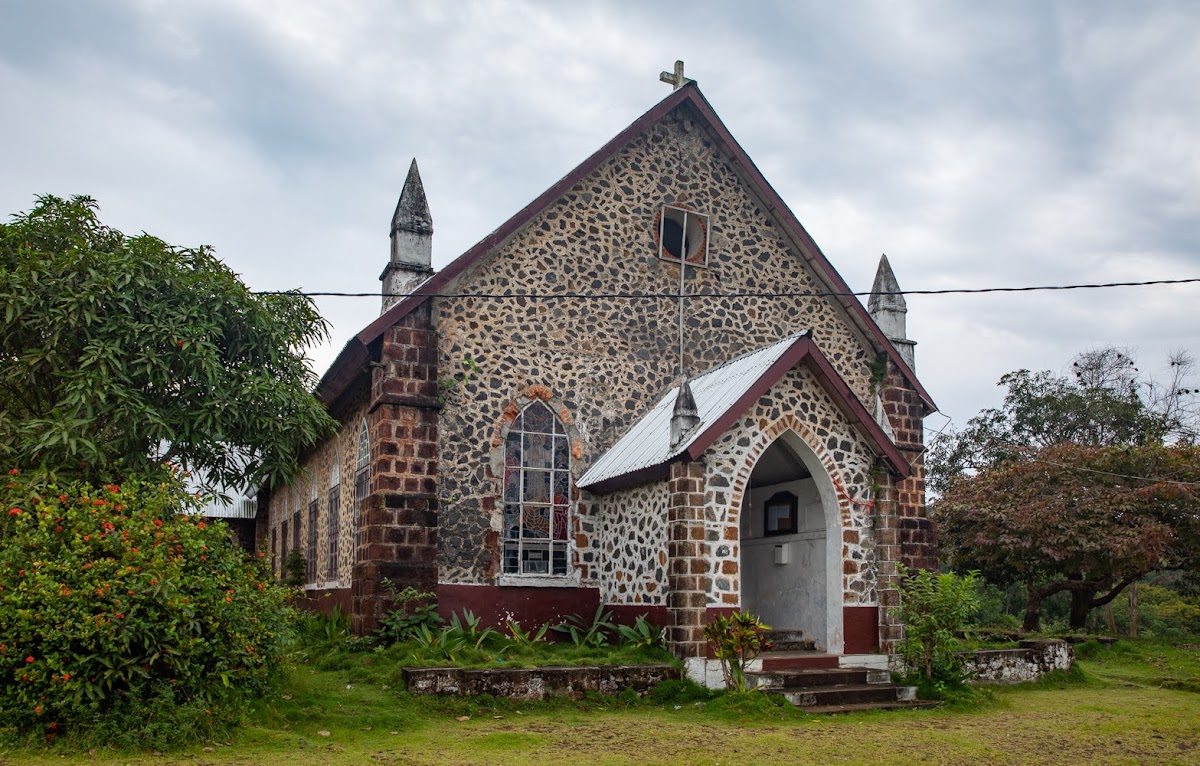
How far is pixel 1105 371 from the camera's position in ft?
114

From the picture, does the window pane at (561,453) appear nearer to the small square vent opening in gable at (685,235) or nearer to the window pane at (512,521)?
the window pane at (512,521)

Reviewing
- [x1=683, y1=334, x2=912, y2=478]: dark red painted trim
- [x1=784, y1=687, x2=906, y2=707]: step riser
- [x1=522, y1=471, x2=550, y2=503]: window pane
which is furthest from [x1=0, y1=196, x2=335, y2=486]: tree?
[x1=784, y1=687, x2=906, y2=707]: step riser

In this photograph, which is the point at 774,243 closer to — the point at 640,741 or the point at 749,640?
the point at 749,640

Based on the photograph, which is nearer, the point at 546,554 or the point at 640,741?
the point at 640,741

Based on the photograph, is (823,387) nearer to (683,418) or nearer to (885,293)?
(683,418)

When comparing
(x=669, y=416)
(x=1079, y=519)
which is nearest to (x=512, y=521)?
(x=669, y=416)

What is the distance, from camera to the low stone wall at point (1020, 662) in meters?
15.4

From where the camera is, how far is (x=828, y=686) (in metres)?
13.5

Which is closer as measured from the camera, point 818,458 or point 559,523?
point 818,458

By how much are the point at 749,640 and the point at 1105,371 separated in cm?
2698

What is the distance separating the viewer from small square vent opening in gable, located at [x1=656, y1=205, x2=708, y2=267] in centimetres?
1791

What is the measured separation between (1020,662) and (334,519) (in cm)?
1194

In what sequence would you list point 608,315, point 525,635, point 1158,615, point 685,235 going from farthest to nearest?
point 1158,615, point 685,235, point 608,315, point 525,635

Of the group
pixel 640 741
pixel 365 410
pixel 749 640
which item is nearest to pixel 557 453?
Answer: pixel 365 410
